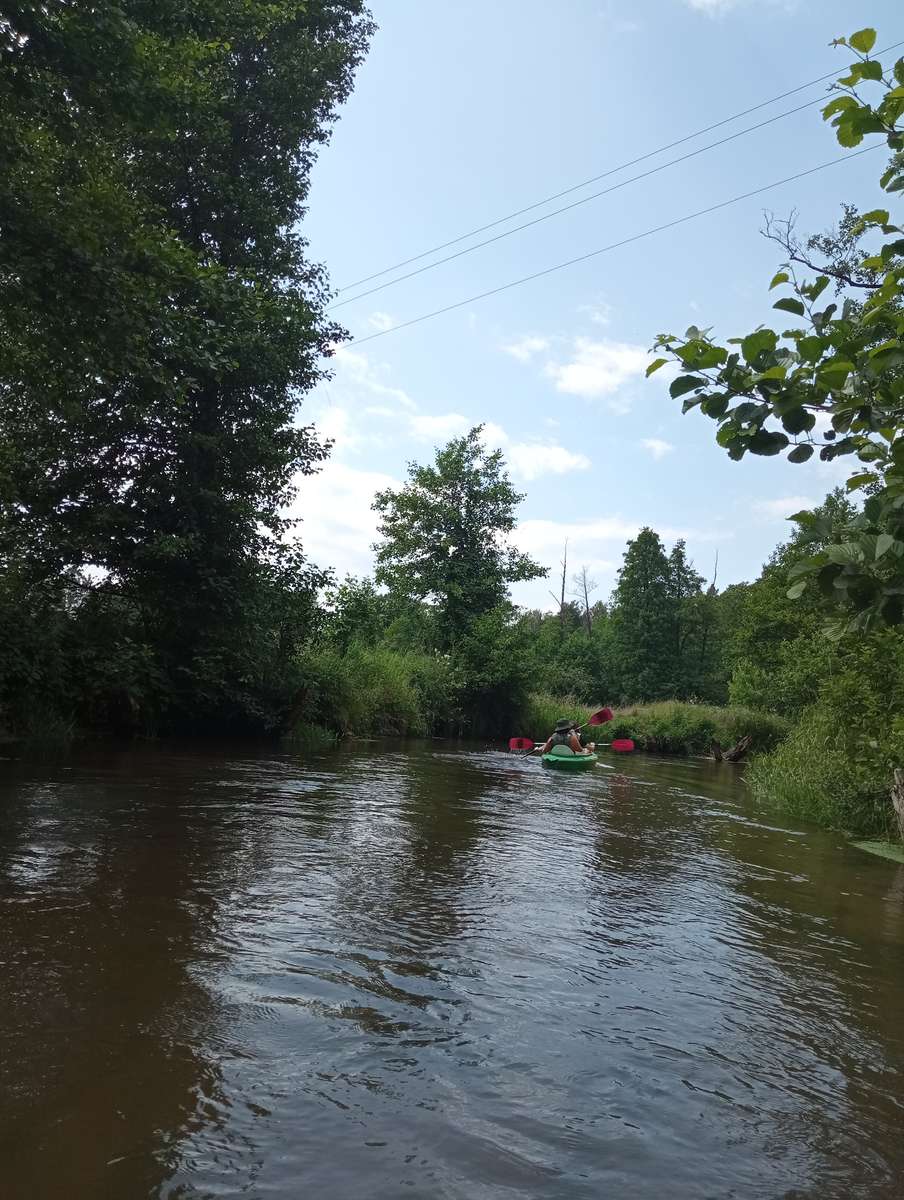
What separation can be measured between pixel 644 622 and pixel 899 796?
47117 mm

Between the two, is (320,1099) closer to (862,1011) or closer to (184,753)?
(862,1011)

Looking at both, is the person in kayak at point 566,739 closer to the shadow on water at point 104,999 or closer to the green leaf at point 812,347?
the shadow on water at point 104,999

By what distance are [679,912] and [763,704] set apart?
35.0 m

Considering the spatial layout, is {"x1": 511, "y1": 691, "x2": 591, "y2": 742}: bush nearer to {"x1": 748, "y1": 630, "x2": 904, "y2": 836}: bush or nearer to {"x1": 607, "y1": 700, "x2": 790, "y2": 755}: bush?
{"x1": 607, "y1": 700, "x2": 790, "y2": 755}: bush

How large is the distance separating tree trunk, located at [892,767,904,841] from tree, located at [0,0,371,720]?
9.83 m

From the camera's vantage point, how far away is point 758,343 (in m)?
3.04

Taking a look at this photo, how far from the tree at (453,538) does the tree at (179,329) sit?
20.1 meters

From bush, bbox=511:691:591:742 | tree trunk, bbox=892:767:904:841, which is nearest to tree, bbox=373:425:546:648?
bush, bbox=511:691:591:742

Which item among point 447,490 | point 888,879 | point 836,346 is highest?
point 447,490

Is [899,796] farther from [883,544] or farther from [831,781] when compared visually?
[883,544]

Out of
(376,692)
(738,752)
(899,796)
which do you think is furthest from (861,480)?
(738,752)

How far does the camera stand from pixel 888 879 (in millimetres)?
8594

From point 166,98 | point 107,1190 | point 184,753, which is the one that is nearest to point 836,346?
point 107,1190

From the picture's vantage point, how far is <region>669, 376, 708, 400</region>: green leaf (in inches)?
122
